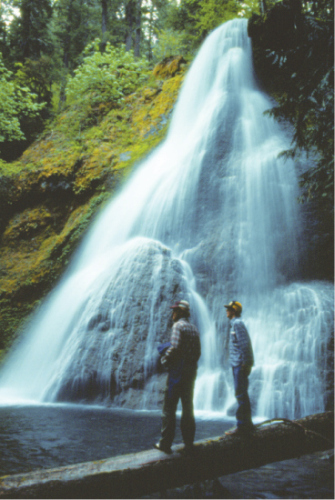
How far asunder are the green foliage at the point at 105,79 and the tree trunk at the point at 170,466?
65.2 ft

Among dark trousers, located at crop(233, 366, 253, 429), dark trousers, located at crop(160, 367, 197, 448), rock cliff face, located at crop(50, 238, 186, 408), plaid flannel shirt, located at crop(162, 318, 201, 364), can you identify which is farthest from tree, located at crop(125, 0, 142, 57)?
dark trousers, located at crop(160, 367, 197, 448)

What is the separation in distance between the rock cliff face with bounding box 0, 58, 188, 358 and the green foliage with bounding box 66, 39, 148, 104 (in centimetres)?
92

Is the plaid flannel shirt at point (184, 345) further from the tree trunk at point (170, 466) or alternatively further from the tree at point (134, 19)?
the tree at point (134, 19)

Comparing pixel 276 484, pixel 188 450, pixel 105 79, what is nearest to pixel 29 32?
→ pixel 105 79

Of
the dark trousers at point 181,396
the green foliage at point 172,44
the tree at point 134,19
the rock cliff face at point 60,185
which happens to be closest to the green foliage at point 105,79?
the rock cliff face at point 60,185

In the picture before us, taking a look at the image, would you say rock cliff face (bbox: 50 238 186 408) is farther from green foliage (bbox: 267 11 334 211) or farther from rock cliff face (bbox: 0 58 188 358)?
green foliage (bbox: 267 11 334 211)

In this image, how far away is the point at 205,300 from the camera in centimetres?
1016

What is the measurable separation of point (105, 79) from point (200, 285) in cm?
1599

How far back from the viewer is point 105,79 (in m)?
20.7

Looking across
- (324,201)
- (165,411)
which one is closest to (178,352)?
(165,411)

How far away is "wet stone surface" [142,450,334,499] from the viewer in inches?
141

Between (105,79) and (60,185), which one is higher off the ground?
(105,79)

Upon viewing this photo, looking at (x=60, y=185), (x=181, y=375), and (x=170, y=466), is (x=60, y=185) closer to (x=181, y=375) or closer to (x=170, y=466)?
(x=181, y=375)

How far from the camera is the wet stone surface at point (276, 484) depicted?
141 inches
